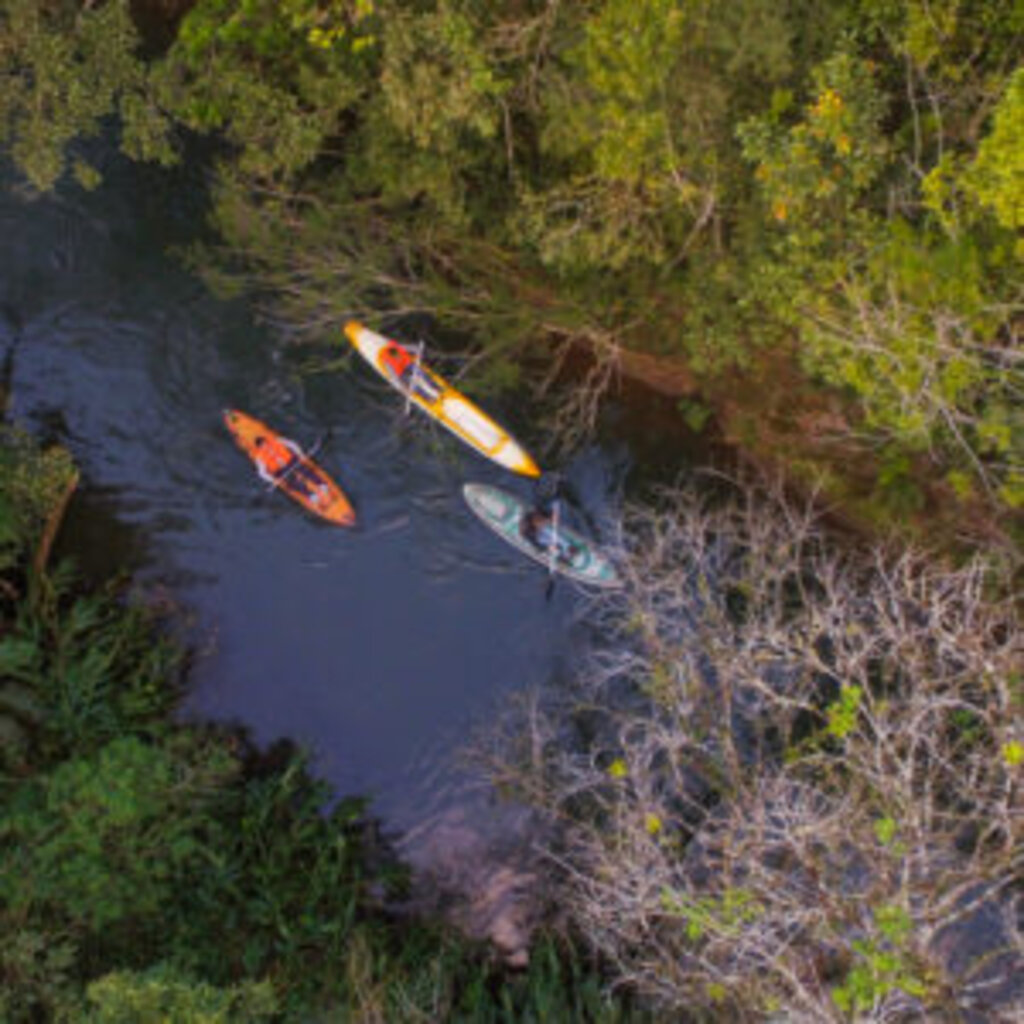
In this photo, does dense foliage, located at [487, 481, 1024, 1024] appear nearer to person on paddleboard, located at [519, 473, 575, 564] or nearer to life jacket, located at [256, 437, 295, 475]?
person on paddleboard, located at [519, 473, 575, 564]

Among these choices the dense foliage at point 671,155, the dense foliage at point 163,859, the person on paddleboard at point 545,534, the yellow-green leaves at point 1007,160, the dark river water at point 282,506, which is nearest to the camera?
the yellow-green leaves at point 1007,160

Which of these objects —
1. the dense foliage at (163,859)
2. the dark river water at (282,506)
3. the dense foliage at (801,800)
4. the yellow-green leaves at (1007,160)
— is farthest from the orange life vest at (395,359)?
the yellow-green leaves at (1007,160)

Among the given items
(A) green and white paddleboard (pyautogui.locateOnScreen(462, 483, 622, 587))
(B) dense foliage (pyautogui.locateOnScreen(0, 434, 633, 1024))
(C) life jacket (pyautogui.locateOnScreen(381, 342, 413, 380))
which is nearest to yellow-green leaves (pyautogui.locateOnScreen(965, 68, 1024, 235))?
(A) green and white paddleboard (pyautogui.locateOnScreen(462, 483, 622, 587))

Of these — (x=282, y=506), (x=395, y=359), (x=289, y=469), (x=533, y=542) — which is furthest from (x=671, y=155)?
(x=282, y=506)

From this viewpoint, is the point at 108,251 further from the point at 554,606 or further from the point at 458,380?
the point at 554,606

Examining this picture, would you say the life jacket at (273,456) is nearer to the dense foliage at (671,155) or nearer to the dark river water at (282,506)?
the dark river water at (282,506)
